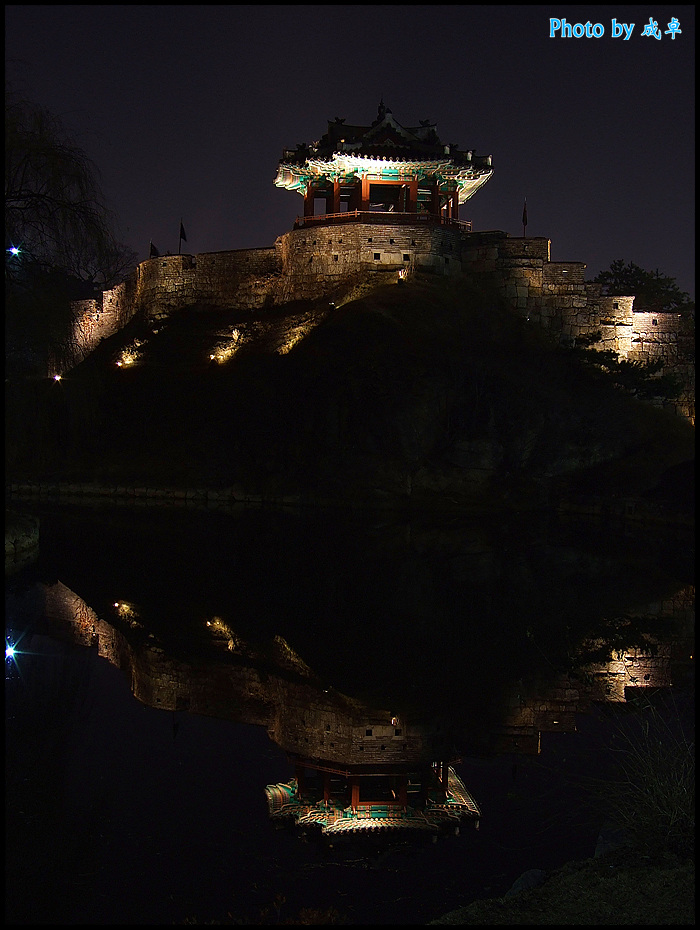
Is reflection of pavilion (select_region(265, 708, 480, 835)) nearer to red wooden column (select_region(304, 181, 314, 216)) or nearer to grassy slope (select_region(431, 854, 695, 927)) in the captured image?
grassy slope (select_region(431, 854, 695, 927))

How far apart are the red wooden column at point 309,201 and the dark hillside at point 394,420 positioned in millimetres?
10017

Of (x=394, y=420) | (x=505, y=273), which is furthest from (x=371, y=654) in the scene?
(x=505, y=273)

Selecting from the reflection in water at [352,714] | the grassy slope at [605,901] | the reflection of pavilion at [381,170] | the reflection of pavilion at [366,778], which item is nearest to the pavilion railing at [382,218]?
the reflection of pavilion at [381,170]

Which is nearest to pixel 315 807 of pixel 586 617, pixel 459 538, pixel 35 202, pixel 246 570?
pixel 586 617

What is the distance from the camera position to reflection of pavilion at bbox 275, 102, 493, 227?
51.2 metres

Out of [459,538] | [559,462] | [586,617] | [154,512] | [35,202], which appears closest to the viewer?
[586,617]

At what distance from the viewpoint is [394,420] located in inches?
1578

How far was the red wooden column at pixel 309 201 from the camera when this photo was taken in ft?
182

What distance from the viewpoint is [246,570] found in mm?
20031

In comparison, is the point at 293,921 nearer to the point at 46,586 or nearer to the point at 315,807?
the point at 315,807

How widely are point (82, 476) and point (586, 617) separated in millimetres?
32712

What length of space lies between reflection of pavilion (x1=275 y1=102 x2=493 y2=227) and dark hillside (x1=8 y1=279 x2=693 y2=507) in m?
7.70

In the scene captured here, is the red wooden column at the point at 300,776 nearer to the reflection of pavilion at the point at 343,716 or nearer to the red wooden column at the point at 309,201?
the reflection of pavilion at the point at 343,716

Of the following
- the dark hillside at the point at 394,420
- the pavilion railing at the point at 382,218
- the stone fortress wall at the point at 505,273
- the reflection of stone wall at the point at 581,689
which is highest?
the pavilion railing at the point at 382,218
